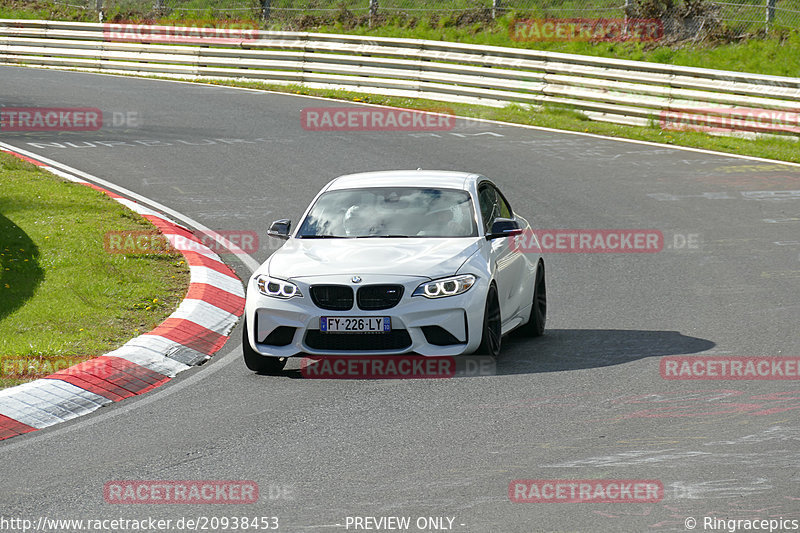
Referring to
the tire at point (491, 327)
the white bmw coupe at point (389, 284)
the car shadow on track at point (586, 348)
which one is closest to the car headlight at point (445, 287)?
the white bmw coupe at point (389, 284)

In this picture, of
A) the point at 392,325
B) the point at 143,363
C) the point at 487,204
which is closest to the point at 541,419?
the point at 392,325

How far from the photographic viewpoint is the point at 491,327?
32.0 feet

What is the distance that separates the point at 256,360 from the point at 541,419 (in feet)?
8.56

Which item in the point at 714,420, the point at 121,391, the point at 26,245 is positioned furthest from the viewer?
the point at 26,245

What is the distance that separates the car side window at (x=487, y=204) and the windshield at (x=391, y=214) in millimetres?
194

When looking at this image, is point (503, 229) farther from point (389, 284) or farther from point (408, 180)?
point (389, 284)

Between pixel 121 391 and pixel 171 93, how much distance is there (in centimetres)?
1987

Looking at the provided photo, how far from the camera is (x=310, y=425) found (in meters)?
7.96

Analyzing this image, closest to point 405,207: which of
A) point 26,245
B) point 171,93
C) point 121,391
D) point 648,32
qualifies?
point 121,391

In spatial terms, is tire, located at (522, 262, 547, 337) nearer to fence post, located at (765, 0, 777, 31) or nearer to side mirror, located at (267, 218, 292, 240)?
side mirror, located at (267, 218, 292, 240)

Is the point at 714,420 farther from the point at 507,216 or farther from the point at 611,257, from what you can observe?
the point at 611,257

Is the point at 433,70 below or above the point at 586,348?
above

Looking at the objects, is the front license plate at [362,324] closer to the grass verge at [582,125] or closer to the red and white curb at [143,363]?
the red and white curb at [143,363]

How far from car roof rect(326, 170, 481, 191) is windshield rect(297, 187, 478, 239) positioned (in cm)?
7
